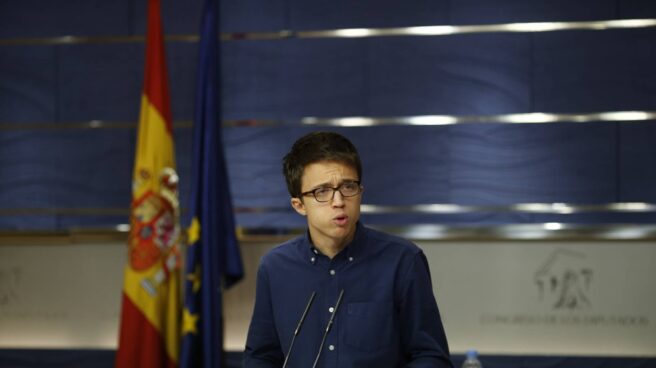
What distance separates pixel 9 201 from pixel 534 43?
2.97 meters

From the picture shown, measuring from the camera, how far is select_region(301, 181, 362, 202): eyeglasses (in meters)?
1.96

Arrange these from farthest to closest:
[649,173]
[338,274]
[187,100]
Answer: [187,100] < [649,173] < [338,274]

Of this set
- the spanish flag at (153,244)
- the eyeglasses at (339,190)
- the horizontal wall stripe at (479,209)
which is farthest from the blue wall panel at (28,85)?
the eyeglasses at (339,190)

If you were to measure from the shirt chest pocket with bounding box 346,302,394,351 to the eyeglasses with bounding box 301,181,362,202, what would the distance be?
232 mm

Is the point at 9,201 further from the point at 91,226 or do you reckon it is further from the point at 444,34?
the point at 444,34

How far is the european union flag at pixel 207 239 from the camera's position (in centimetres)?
459

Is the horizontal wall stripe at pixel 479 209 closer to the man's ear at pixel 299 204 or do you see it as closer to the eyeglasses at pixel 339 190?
A: the man's ear at pixel 299 204

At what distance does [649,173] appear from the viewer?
15.6ft

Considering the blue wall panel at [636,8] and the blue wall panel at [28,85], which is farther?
the blue wall panel at [28,85]

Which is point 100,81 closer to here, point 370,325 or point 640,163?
point 640,163

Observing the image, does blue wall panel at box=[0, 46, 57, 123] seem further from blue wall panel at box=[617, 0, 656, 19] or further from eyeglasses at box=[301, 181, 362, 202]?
eyeglasses at box=[301, 181, 362, 202]

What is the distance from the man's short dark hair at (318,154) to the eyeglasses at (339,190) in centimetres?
3

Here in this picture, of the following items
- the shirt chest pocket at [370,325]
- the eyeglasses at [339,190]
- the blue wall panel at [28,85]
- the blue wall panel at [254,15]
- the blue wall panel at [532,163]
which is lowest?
the shirt chest pocket at [370,325]

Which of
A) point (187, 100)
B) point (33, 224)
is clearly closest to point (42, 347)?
point (33, 224)
